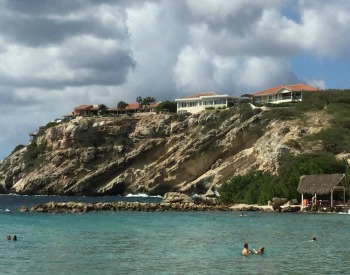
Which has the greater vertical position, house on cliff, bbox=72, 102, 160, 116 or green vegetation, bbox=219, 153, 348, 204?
house on cliff, bbox=72, 102, 160, 116

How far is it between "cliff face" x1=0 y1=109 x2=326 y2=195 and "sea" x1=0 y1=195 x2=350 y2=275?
1727 inches

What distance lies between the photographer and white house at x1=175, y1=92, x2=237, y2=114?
139m

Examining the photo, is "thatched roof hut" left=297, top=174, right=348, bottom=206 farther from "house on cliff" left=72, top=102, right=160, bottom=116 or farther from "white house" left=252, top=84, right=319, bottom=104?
"house on cliff" left=72, top=102, right=160, bottom=116

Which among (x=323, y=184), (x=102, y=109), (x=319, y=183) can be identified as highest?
(x=102, y=109)

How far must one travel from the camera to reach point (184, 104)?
146750 mm

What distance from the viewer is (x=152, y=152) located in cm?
12700

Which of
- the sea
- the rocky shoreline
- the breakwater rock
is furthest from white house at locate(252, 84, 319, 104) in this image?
the sea

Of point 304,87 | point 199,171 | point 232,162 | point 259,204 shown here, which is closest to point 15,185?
point 199,171

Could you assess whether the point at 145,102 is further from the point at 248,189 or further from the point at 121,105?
the point at 248,189

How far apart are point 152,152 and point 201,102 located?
23493 millimetres

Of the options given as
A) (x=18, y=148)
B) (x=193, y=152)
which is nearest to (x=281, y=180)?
(x=193, y=152)

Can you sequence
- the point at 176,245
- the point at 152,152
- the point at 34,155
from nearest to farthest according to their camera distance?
1. the point at 176,245
2. the point at 152,152
3. the point at 34,155

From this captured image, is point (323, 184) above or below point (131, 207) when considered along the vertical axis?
above

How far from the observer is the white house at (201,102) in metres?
139
